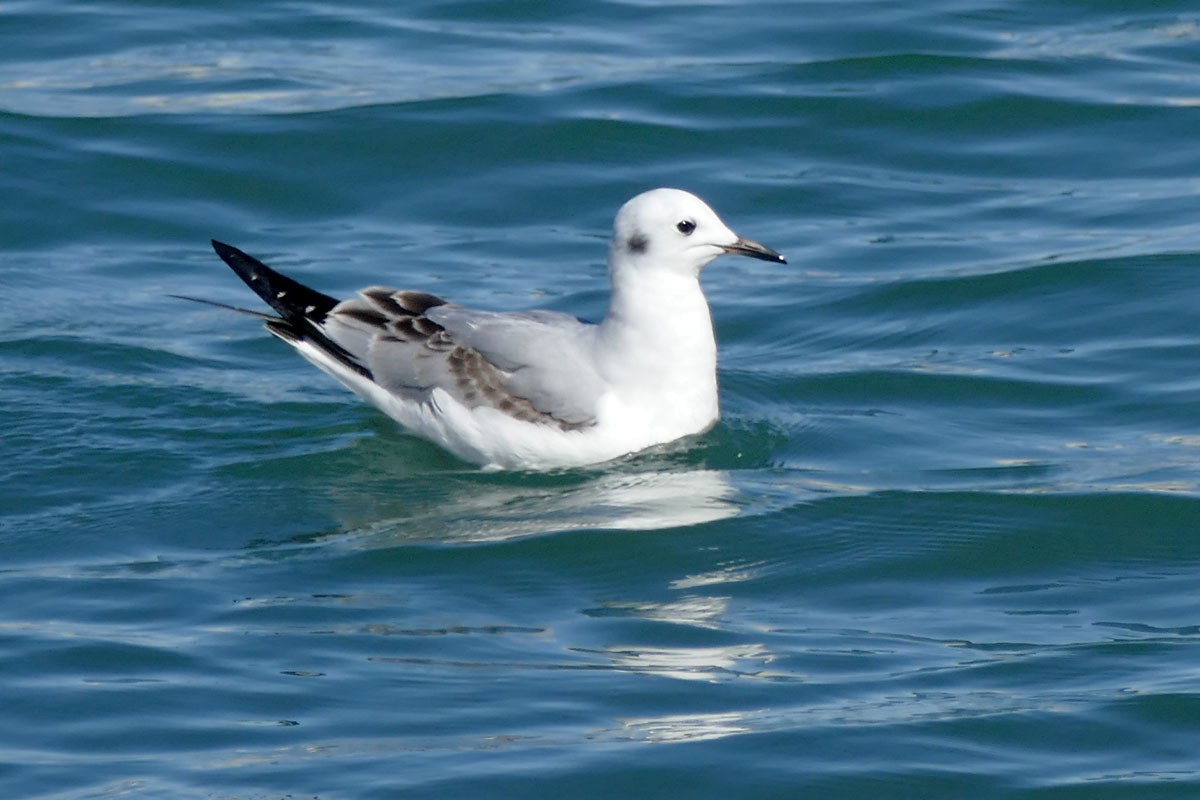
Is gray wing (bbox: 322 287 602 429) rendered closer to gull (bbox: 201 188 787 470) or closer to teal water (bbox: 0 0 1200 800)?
gull (bbox: 201 188 787 470)

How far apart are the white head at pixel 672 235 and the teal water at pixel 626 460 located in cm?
83

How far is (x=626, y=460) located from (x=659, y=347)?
0.51 meters

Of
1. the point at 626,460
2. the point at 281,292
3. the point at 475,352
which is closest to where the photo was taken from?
the point at 626,460

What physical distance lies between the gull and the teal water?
168mm

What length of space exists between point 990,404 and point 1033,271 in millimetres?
1700

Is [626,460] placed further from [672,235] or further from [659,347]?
[672,235]

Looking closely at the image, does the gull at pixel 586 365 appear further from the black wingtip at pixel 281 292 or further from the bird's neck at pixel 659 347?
the black wingtip at pixel 281 292

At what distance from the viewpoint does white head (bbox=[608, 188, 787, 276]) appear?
877 centimetres

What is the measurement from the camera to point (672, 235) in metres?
8.80

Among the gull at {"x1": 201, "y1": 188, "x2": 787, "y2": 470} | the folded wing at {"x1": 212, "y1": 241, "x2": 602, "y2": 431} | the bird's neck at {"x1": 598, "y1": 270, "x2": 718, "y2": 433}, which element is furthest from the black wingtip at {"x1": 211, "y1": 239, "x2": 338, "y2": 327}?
the bird's neck at {"x1": 598, "y1": 270, "x2": 718, "y2": 433}

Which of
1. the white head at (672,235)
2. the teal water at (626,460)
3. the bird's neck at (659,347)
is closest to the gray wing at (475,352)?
the bird's neck at (659,347)

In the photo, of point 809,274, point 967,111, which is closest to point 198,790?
point 809,274

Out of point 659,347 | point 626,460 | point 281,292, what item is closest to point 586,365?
point 659,347

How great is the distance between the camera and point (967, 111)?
529 inches
